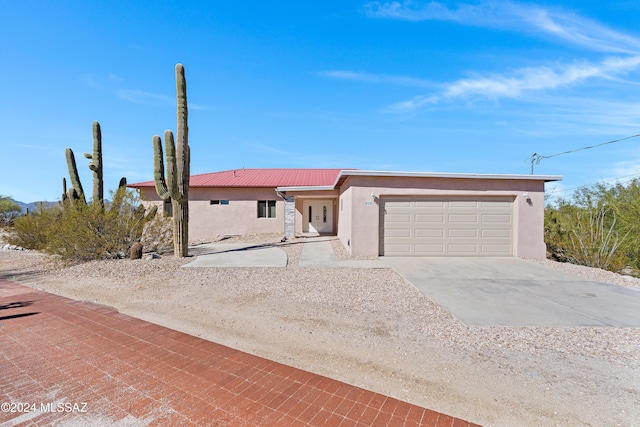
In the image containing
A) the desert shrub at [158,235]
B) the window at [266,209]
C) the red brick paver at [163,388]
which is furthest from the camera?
the window at [266,209]

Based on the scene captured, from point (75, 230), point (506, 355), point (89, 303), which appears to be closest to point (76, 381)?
point (89, 303)

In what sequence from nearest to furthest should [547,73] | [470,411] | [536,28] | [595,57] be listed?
[470,411] < [536,28] < [595,57] < [547,73]

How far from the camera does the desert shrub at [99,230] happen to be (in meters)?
10.6

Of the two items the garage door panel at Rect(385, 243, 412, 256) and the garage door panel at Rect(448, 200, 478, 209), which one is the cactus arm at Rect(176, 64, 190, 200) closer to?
the garage door panel at Rect(385, 243, 412, 256)

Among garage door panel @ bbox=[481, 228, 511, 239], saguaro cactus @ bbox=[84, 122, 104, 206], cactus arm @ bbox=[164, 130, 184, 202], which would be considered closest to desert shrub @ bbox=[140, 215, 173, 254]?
cactus arm @ bbox=[164, 130, 184, 202]

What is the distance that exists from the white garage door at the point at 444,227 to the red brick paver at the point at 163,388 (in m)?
8.85

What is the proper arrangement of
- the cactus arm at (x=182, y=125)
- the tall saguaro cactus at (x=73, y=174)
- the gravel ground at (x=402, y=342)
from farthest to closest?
the tall saguaro cactus at (x=73, y=174) < the cactus arm at (x=182, y=125) < the gravel ground at (x=402, y=342)

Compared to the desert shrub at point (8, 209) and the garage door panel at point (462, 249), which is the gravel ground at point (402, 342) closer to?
the garage door panel at point (462, 249)

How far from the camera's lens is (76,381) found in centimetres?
338

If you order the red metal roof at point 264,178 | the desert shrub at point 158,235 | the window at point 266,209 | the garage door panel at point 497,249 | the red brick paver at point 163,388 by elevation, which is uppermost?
the red metal roof at point 264,178

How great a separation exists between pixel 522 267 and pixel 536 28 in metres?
8.67

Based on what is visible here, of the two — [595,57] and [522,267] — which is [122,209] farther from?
[595,57]

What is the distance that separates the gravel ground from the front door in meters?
12.4

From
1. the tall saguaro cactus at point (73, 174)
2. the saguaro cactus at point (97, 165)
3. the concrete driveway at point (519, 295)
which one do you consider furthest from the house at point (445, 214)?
the tall saguaro cactus at point (73, 174)
